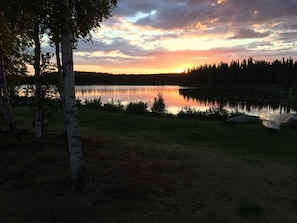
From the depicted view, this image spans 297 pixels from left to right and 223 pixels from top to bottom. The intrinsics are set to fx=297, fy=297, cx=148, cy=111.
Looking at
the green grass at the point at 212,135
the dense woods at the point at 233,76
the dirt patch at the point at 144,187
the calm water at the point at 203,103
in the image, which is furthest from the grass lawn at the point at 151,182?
the dense woods at the point at 233,76

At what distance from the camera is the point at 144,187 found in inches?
230

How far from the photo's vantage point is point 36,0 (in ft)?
18.1

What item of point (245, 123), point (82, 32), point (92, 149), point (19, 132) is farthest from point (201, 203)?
point (245, 123)

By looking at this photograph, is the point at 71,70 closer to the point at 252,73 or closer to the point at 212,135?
the point at 212,135

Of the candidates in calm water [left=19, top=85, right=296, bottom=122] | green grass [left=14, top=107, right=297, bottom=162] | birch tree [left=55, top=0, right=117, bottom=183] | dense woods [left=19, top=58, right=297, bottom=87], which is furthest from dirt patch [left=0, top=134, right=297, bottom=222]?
dense woods [left=19, top=58, right=297, bottom=87]

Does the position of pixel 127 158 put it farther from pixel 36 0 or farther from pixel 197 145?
pixel 36 0

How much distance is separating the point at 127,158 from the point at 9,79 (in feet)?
28.0

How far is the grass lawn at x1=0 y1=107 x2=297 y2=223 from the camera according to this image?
4926 mm

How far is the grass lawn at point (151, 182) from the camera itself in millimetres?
4926

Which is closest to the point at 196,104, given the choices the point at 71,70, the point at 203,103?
the point at 203,103

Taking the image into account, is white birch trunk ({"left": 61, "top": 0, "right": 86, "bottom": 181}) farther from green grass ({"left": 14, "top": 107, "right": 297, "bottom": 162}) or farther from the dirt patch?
green grass ({"left": 14, "top": 107, "right": 297, "bottom": 162})

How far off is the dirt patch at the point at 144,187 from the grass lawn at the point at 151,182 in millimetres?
16

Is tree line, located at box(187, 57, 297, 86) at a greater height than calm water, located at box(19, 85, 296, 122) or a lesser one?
greater

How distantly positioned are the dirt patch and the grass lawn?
16mm
